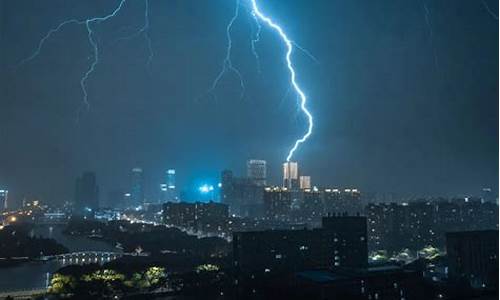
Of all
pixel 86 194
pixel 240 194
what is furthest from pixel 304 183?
pixel 86 194

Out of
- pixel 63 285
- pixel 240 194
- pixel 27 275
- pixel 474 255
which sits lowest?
pixel 27 275

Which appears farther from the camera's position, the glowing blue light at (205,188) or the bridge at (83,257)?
the glowing blue light at (205,188)

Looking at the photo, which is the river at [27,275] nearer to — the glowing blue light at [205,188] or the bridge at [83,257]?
the bridge at [83,257]

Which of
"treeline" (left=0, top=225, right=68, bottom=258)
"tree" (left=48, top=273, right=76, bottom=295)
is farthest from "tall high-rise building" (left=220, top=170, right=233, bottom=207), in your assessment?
"tree" (left=48, top=273, right=76, bottom=295)

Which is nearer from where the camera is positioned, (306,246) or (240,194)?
(306,246)

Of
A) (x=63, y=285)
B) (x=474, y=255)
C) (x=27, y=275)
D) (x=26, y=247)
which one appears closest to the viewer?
(x=63, y=285)

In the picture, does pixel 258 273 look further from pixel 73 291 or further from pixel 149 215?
pixel 149 215

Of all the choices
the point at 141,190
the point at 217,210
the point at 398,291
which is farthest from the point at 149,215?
the point at 398,291

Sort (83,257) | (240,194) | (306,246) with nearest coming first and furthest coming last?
(306,246)
(83,257)
(240,194)

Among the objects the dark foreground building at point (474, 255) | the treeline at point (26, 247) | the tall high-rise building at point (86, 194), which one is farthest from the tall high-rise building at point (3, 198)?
the dark foreground building at point (474, 255)

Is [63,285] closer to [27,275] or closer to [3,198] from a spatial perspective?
[27,275]
